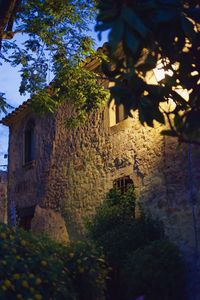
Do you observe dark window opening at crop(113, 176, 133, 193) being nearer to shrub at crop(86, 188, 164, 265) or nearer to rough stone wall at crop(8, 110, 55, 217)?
shrub at crop(86, 188, 164, 265)

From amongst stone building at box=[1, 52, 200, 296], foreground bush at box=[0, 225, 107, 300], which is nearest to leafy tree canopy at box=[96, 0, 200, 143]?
Answer: foreground bush at box=[0, 225, 107, 300]

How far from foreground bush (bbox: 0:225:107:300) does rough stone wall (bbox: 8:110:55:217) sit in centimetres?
655

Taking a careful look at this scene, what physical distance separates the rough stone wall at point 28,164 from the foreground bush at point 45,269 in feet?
21.5

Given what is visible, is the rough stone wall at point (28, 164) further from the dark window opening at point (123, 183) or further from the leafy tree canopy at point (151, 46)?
the leafy tree canopy at point (151, 46)

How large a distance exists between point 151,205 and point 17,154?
22.3ft

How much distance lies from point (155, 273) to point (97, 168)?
3.65 metres

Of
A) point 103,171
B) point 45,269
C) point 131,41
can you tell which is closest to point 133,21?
point 131,41

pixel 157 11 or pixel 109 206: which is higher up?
pixel 157 11

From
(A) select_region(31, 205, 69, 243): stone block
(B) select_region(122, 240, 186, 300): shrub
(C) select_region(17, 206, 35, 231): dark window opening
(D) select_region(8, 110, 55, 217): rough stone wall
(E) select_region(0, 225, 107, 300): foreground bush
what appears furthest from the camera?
(C) select_region(17, 206, 35, 231): dark window opening

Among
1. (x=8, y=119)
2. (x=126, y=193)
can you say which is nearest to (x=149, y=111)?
(x=126, y=193)

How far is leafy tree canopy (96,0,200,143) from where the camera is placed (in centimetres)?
319

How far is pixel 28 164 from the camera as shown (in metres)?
13.5

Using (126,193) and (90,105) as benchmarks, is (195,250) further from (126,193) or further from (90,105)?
(90,105)

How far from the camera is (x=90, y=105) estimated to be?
901cm
